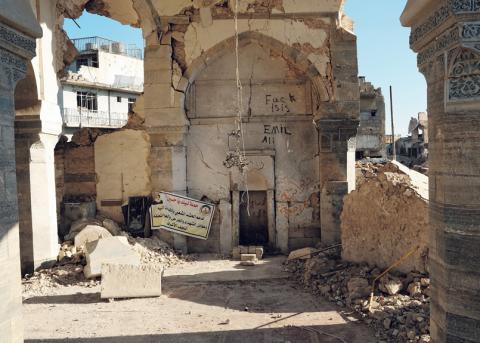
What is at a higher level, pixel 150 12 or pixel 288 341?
pixel 150 12

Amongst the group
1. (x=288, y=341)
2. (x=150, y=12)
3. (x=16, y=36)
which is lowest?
(x=288, y=341)

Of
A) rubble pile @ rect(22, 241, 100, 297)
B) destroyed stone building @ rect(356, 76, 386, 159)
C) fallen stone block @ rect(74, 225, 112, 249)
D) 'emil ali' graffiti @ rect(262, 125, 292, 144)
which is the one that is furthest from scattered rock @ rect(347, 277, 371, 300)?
destroyed stone building @ rect(356, 76, 386, 159)

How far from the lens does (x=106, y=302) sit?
6.92 metres

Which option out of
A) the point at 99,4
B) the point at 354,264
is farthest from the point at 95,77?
the point at 354,264

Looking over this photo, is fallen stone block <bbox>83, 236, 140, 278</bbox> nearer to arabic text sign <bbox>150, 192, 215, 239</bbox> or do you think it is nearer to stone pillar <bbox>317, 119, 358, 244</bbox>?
arabic text sign <bbox>150, 192, 215, 239</bbox>

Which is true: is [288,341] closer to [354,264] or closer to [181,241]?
[354,264]

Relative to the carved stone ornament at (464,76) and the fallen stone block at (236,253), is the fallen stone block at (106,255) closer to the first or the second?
the fallen stone block at (236,253)

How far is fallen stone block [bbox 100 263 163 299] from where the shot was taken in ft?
22.8

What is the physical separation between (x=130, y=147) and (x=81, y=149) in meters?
1.29

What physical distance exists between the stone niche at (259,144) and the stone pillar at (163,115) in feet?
1.42

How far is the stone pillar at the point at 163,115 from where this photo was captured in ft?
32.2

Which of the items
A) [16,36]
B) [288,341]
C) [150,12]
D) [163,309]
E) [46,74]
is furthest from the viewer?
[150,12]

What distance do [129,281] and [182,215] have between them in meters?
3.06

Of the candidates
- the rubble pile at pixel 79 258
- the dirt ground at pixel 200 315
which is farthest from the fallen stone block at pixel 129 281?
the rubble pile at pixel 79 258
